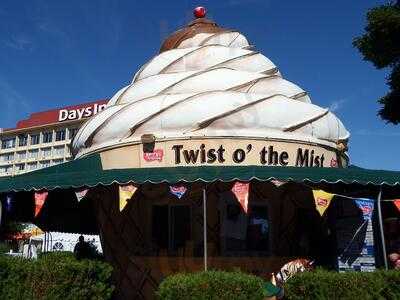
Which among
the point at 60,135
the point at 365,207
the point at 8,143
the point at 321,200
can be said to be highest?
the point at 8,143

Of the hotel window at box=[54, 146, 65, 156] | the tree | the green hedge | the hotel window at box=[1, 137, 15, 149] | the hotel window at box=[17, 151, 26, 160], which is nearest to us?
the green hedge

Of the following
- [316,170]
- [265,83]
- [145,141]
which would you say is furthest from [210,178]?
[265,83]

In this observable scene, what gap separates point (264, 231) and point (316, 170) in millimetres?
3035

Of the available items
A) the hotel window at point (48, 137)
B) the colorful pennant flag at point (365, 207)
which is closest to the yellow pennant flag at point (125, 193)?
the colorful pennant flag at point (365, 207)

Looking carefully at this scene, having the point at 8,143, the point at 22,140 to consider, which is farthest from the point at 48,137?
the point at 8,143

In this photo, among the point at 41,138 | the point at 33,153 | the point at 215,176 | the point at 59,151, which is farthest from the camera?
the point at 33,153

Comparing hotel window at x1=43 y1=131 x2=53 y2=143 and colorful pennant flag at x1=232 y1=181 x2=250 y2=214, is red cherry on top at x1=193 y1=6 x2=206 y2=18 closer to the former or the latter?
colorful pennant flag at x1=232 y1=181 x2=250 y2=214

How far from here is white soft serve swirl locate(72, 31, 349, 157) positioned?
13.6 m

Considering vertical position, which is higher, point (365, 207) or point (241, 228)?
point (365, 207)

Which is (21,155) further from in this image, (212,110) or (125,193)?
(125,193)

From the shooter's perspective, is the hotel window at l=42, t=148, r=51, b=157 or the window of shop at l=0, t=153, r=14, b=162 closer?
the hotel window at l=42, t=148, r=51, b=157

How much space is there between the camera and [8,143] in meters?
114

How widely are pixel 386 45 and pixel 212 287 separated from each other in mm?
11724

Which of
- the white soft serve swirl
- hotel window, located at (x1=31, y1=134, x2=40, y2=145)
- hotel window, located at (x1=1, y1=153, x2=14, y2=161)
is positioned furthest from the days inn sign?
hotel window, located at (x1=1, y1=153, x2=14, y2=161)
